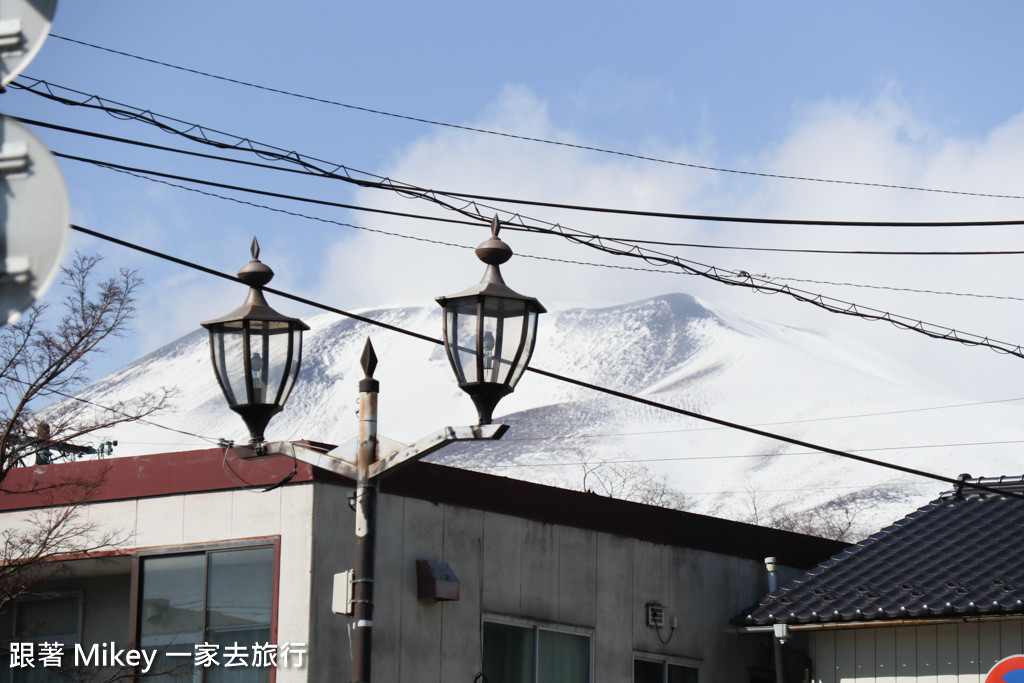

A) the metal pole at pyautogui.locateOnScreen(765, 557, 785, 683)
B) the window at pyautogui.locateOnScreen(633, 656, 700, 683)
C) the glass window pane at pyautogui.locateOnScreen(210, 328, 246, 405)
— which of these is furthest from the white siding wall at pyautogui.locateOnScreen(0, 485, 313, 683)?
the metal pole at pyautogui.locateOnScreen(765, 557, 785, 683)

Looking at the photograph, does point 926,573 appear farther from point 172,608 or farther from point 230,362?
point 230,362

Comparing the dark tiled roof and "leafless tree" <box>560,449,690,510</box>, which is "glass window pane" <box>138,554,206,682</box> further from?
"leafless tree" <box>560,449,690,510</box>

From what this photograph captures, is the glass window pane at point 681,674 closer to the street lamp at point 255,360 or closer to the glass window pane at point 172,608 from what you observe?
the glass window pane at point 172,608

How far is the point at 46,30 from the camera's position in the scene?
3.43 meters

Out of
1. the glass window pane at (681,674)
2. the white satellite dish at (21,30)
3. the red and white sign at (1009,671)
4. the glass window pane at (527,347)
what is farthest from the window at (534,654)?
the white satellite dish at (21,30)

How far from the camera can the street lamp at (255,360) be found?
28.2ft

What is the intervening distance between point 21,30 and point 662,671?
554 inches

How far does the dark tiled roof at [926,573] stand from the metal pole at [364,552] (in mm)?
8719

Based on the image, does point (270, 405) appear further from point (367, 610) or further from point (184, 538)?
point (184, 538)

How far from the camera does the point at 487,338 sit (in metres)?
8.14

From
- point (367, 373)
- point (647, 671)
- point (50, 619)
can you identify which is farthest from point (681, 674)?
point (367, 373)

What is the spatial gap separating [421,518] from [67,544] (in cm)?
362

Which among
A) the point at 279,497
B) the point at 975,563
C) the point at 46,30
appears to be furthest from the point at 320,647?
the point at 46,30

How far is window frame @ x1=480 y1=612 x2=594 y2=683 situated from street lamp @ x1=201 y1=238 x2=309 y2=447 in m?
6.11
